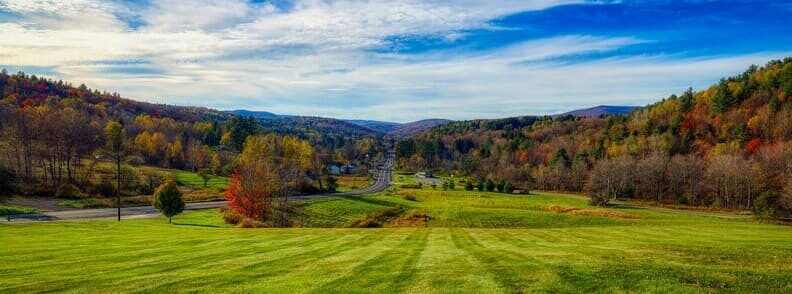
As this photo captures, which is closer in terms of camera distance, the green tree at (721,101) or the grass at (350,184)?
the grass at (350,184)

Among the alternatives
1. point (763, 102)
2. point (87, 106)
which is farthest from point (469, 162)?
point (87, 106)

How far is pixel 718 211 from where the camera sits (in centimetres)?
7169

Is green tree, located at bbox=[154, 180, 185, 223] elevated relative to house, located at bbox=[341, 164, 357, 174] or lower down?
elevated

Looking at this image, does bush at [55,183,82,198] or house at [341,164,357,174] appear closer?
bush at [55,183,82,198]

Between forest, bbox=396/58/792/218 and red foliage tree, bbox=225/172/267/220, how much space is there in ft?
189

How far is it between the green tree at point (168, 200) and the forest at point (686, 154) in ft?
219

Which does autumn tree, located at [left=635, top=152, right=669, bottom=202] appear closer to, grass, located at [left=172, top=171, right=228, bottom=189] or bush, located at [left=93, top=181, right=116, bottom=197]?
grass, located at [left=172, top=171, right=228, bottom=189]

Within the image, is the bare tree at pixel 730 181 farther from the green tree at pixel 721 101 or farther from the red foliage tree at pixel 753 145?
the green tree at pixel 721 101

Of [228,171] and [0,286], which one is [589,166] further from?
[0,286]

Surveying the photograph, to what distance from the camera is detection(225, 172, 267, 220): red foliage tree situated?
51.1 metres

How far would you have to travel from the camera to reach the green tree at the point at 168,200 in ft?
140

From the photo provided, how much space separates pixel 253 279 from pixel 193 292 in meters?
2.03

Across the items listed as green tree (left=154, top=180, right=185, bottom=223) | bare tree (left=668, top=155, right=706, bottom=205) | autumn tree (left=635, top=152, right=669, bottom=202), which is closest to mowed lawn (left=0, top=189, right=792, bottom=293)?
green tree (left=154, top=180, right=185, bottom=223)

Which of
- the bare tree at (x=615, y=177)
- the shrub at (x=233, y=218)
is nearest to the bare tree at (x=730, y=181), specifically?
the bare tree at (x=615, y=177)
